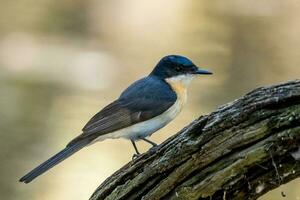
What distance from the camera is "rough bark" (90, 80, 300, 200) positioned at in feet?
13.4

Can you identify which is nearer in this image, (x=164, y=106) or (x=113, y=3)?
(x=164, y=106)

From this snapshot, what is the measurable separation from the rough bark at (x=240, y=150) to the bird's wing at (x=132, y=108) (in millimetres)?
1644

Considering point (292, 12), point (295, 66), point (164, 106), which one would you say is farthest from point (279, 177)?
point (292, 12)

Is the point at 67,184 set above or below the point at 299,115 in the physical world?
below

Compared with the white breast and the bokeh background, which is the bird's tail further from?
the bokeh background

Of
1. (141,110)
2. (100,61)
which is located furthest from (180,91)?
(100,61)

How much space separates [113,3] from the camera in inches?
677

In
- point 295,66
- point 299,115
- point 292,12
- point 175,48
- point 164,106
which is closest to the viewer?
point 299,115

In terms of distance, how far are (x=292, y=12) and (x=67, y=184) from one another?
28.1ft

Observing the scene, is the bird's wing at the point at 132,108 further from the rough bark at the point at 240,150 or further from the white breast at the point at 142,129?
the rough bark at the point at 240,150

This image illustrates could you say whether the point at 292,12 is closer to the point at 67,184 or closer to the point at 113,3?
the point at 113,3

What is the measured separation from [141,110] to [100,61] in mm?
9038

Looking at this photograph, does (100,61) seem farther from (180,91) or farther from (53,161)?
(53,161)

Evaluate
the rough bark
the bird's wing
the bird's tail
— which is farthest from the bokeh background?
the rough bark
